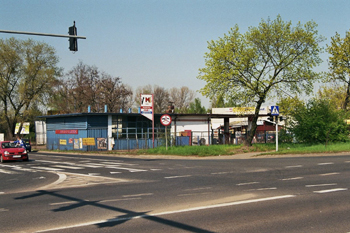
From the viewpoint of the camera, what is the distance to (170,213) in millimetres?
8641

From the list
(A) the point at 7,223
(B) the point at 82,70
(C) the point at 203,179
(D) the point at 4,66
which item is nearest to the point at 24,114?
(D) the point at 4,66

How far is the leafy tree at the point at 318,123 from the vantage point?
110 ft

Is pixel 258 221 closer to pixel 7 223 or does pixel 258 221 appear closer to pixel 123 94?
pixel 7 223

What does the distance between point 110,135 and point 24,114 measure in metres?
23.5

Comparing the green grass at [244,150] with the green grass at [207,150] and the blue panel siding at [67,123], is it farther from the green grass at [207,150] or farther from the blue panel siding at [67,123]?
the blue panel siding at [67,123]

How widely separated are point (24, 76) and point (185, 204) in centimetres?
5877

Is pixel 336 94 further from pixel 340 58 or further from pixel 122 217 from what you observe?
pixel 122 217

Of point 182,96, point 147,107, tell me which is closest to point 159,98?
point 182,96

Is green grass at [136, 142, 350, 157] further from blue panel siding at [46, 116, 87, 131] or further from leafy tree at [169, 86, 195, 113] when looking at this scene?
leafy tree at [169, 86, 195, 113]

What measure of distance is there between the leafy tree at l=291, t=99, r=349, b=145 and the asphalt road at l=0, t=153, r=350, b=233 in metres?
18.9

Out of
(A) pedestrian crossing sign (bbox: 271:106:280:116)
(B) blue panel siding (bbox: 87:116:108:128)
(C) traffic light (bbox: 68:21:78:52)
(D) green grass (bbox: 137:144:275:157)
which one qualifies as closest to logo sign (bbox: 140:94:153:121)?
(D) green grass (bbox: 137:144:275:157)

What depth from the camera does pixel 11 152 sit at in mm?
27844

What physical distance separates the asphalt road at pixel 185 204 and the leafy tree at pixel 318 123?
1886 centimetres

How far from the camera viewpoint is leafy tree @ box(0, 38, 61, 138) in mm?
60697
